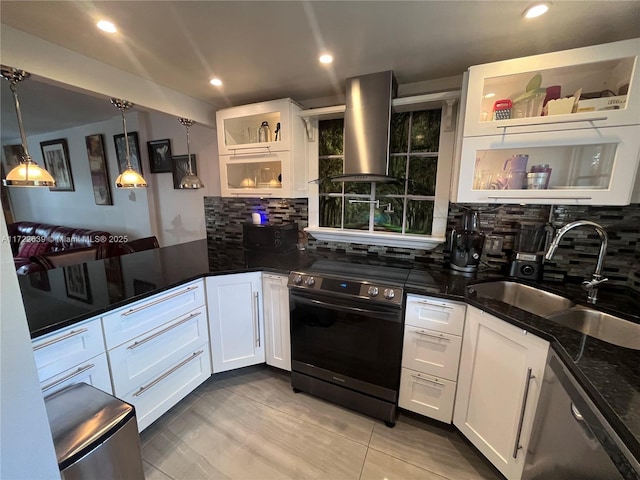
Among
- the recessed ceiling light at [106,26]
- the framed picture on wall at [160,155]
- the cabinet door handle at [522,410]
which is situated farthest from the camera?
the framed picture on wall at [160,155]

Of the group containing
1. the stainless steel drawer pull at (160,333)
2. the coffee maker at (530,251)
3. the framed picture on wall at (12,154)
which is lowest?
the stainless steel drawer pull at (160,333)

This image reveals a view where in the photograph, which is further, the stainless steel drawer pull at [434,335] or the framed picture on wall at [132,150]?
the framed picture on wall at [132,150]

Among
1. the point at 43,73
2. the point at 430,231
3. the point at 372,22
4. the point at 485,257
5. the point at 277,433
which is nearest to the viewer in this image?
the point at 372,22

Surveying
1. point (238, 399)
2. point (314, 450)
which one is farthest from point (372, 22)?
point (238, 399)

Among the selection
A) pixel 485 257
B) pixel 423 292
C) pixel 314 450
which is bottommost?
pixel 314 450

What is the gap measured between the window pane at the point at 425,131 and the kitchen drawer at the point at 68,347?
2.26 m

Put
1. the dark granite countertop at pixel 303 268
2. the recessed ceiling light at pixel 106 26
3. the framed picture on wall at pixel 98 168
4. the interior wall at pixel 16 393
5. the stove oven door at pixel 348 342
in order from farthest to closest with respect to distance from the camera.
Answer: the framed picture on wall at pixel 98 168 < the stove oven door at pixel 348 342 < the recessed ceiling light at pixel 106 26 < the dark granite countertop at pixel 303 268 < the interior wall at pixel 16 393

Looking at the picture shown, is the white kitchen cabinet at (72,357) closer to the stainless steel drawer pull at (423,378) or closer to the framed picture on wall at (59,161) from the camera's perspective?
the stainless steel drawer pull at (423,378)

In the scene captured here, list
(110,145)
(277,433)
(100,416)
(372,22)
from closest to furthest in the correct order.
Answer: (100,416) → (372,22) → (277,433) → (110,145)

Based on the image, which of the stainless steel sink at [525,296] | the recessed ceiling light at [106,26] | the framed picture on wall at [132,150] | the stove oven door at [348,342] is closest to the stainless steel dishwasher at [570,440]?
the stainless steel sink at [525,296]

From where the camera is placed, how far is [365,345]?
1.60 m

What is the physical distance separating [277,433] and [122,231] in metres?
3.35

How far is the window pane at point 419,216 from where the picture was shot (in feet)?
6.59

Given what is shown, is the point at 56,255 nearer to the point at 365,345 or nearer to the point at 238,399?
the point at 238,399
